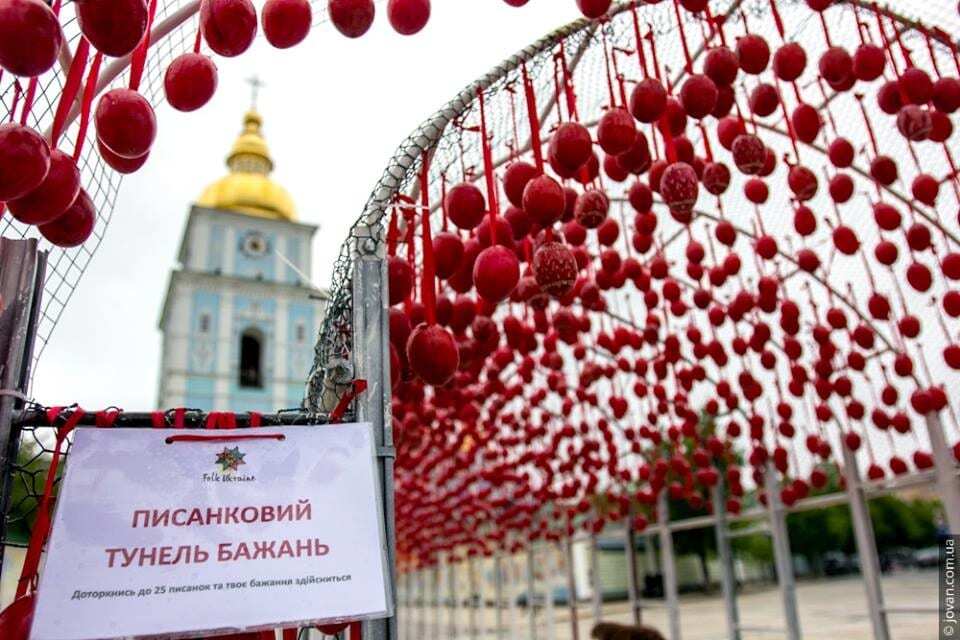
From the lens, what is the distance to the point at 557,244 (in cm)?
294

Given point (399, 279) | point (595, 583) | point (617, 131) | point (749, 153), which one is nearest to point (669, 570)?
point (595, 583)

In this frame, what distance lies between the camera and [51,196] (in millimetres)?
1956

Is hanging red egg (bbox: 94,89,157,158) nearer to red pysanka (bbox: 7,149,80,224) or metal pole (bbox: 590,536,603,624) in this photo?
red pysanka (bbox: 7,149,80,224)

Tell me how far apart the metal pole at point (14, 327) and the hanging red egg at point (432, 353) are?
1160mm

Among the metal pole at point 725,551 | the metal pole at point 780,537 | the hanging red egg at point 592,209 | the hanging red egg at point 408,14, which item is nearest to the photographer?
the hanging red egg at point 408,14

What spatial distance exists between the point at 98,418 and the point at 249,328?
2940 cm

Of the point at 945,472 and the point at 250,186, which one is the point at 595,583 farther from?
the point at 250,186

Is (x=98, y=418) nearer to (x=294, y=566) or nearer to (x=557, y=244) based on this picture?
(x=294, y=566)

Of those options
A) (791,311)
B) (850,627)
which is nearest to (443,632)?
(850,627)

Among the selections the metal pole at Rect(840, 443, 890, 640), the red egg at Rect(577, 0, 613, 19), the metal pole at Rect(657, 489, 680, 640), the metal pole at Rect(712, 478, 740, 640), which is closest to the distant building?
the metal pole at Rect(657, 489, 680, 640)

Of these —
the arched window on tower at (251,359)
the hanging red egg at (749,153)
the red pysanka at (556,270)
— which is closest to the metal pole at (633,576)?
the hanging red egg at (749,153)

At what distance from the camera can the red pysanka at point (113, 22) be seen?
168cm

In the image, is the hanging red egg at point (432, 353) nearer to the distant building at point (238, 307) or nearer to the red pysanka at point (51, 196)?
the red pysanka at point (51, 196)

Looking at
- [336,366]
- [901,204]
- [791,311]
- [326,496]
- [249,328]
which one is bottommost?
[326,496]
